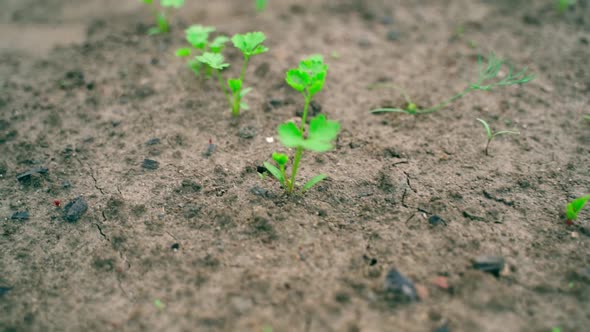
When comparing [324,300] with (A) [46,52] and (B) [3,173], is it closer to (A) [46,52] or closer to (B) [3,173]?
(B) [3,173]

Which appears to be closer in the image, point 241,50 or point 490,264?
point 490,264

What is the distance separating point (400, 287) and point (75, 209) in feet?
5.34

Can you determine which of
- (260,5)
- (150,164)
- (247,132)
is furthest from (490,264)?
(260,5)

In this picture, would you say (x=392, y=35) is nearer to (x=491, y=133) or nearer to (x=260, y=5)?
(x=260, y=5)

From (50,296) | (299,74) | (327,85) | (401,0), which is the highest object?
(401,0)

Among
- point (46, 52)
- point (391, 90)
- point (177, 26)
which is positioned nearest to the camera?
point (391, 90)

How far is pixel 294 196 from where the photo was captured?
2221 mm

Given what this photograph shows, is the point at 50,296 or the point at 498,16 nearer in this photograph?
the point at 50,296

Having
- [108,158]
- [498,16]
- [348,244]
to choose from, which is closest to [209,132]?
[108,158]

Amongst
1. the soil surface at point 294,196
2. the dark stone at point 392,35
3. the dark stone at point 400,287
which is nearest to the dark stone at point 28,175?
the soil surface at point 294,196

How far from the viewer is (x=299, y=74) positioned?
2.06m

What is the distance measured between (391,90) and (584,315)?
1.69 m

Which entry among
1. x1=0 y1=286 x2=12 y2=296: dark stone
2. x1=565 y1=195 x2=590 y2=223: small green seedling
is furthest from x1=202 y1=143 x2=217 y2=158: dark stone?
x1=565 y1=195 x2=590 y2=223: small green seedling

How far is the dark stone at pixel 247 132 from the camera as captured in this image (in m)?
2.57
